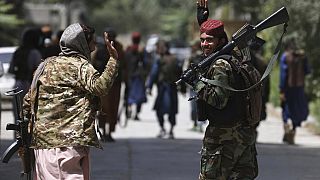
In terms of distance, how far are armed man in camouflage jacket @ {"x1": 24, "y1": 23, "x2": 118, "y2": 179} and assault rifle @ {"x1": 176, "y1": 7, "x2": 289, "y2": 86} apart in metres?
0.59

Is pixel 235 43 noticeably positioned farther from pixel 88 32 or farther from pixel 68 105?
pixel 68 105

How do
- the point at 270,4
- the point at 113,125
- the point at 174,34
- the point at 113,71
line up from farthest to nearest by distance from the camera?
the point at 174,34 → the point at 270,4 → the point at 113,125 → the point at 113,71

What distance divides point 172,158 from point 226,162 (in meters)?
5.83

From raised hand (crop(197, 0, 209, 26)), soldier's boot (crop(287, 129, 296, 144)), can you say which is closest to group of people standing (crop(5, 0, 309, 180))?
raised hand (crop(197, 0, 209, 26))

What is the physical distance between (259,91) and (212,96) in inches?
21.3

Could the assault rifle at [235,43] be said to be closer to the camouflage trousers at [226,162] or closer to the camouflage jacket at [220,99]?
the camouflage jacket at [220,99]

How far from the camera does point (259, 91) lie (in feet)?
24.2

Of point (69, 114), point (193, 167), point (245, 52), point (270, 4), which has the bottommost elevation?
point (193, 167)

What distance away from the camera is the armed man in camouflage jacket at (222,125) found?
23.1 feet

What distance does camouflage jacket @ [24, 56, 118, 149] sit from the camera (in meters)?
7.06

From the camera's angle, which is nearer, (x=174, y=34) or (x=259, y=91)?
(x=259, y=91)

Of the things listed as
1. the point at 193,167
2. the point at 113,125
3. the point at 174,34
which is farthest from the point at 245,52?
the point at 174,34

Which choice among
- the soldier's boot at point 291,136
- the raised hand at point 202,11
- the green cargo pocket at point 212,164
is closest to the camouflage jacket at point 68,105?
the green cargo pocket at point 212,164

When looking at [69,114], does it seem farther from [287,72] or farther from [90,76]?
[287,72]
